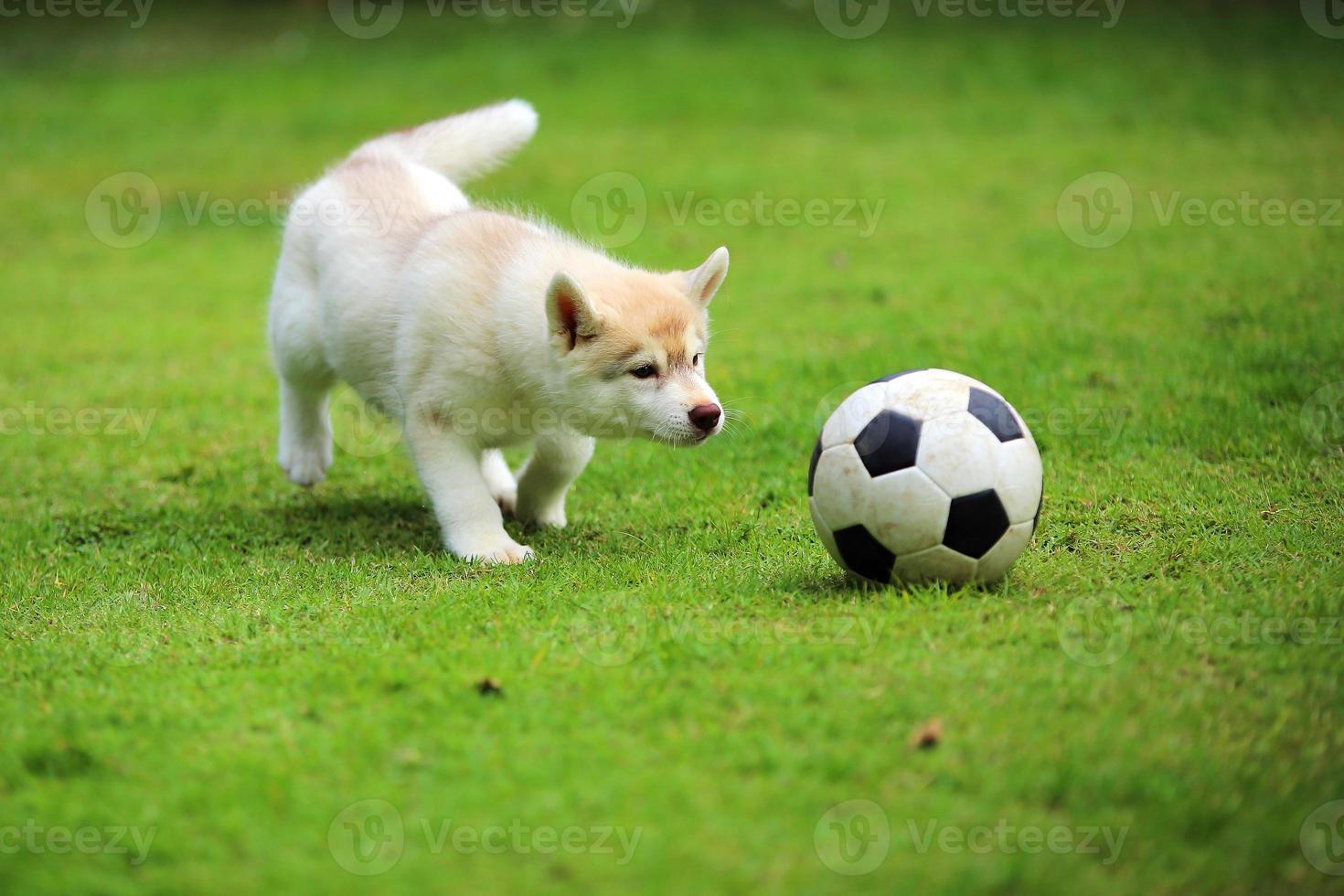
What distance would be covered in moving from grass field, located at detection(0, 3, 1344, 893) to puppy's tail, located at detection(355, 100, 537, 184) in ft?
5.49

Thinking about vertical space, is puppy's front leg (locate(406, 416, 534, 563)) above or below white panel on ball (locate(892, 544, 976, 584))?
below

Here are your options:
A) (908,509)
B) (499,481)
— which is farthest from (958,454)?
(499,481)

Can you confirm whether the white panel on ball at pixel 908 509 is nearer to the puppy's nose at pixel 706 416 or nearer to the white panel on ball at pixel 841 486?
the white panel on ball at pixel 841 486

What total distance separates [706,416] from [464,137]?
273 centimetres

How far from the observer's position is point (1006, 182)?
41.0ft

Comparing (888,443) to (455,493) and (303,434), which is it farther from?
(303,434)

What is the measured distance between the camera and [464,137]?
22.3 ft

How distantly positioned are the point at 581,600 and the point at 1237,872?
2.36 metres

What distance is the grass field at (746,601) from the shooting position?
3.14 metres

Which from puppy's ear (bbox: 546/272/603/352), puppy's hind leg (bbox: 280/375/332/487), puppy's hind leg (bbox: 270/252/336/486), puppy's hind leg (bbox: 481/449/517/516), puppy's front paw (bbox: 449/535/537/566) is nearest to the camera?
puppy's ear (bbox: 546/272/603/352)

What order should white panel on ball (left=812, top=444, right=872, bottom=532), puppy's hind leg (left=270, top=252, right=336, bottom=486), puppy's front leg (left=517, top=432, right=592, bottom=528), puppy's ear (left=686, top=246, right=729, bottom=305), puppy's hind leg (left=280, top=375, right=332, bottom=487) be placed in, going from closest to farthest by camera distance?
white panel on ball (left=812, top=444, right=872, bottom=532), puppy's ear (left=686, top=246, right=729, bottom=305), puppy's front leg (left=517, top=432, right=592, bottom=528), puppy's hind leg (left=270, top=252, right=336, bottom=486), puppy's hind leg (left=280, top=375, right=332, bottom=487)

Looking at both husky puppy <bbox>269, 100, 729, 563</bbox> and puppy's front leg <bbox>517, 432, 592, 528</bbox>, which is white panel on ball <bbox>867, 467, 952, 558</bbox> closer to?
husky puppy <bbox>269, 100, 729, 563</bbox>

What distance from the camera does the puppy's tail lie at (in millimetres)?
6781

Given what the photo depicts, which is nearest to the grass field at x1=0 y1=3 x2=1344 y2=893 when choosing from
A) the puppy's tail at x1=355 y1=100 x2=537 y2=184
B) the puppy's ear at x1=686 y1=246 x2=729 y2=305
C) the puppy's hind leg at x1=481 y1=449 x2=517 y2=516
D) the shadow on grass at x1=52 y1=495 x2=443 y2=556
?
the shadow on grass at x1=52 y1=495 x2=443 y2=556
